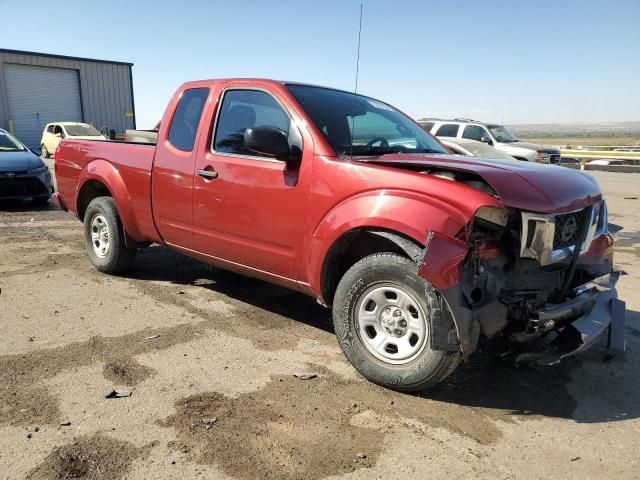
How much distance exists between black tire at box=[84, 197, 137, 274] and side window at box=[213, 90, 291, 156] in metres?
1.76

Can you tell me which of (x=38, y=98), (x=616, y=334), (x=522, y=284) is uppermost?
(x=38, y=98)

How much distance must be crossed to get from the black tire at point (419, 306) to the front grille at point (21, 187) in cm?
854

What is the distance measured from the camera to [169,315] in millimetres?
4520

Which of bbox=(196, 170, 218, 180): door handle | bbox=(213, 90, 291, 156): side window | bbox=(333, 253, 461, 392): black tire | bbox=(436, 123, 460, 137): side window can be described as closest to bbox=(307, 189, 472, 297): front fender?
bbox=(333, 253, 461, 392): black tire

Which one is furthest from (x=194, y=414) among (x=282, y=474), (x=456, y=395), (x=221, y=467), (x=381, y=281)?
(x=456, y=395)

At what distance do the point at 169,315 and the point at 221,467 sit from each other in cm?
224

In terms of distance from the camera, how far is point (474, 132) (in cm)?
1567

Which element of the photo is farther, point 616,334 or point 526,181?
point 616,334

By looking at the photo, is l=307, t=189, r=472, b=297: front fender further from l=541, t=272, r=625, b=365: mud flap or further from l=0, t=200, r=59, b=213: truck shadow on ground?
l=0, t=200, r=59, b=213: truck shadow on ground

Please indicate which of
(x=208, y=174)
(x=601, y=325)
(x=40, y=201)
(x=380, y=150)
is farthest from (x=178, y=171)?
(x=40, y=201)

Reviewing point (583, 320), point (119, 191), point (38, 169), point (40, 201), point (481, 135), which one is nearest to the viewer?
point (583, 320)

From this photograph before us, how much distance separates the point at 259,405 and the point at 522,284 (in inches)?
67.0

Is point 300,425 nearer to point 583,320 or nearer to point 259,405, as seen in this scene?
point 259,405

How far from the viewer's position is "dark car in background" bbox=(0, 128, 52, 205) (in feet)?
31.4
